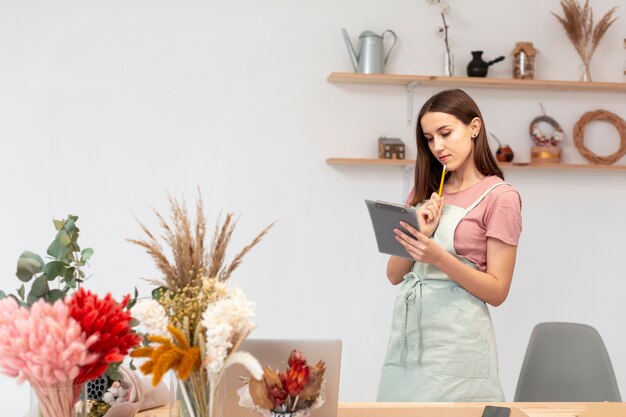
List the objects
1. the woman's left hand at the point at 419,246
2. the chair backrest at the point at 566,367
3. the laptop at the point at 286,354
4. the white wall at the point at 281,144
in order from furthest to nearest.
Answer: the white wall at the point at 281,144, the chair backrest at the point at 566,367, the woman's left hand at the point at 419,246, the laptop at the point at 286,354

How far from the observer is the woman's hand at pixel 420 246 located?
2197 millimetres

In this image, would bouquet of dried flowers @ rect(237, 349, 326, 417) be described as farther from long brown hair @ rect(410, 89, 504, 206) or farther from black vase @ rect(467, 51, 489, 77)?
black vase @ rect(467, 51, 489, 77)

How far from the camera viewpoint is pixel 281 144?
3670 mm

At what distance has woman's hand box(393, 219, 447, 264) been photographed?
2.20 metres

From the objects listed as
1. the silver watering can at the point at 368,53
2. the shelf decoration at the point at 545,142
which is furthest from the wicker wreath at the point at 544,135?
the silver watering can at the point at 368,53

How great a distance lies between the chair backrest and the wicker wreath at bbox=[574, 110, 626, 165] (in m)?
1.43

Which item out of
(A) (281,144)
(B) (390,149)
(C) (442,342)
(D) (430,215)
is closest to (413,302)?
(C) (442,342)

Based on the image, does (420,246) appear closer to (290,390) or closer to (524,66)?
(290,390)

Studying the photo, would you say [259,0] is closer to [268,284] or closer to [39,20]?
[39,20]

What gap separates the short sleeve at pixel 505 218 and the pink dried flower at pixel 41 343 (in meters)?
1.31

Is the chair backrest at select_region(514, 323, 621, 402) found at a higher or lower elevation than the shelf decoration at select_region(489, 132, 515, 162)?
lower

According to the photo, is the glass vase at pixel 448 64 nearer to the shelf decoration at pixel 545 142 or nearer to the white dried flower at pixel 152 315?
the shelf decoration at pixel 545 142

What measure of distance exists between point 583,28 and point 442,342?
2.15 meters

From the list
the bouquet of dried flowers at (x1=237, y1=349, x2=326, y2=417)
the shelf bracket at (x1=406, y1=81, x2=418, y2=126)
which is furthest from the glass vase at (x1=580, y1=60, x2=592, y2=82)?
the bouquet of dried flowers at (x1=237, y1=349, x2=326, y2=417)
